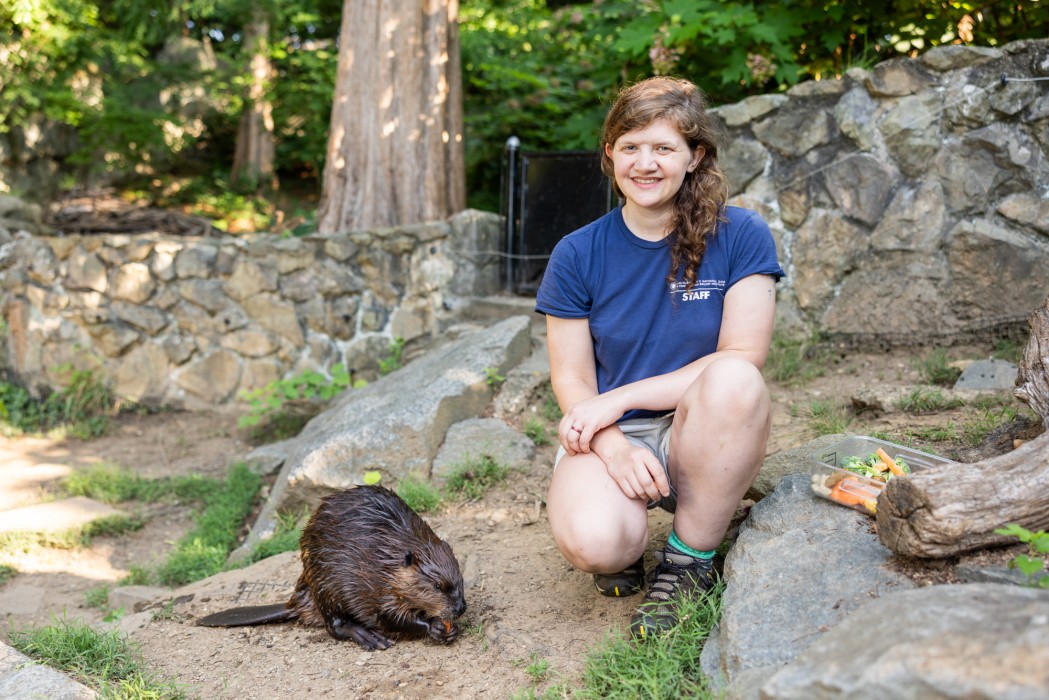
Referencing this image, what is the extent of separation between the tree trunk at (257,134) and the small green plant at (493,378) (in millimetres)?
6345

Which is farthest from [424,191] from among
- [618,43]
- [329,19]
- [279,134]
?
[329,19]

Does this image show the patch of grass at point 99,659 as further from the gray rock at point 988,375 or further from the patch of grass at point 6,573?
the gray rock at point 988,375

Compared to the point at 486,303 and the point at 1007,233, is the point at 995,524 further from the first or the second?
the point at 486,303

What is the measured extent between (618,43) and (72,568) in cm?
463

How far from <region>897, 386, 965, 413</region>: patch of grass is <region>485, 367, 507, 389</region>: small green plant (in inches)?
82.9

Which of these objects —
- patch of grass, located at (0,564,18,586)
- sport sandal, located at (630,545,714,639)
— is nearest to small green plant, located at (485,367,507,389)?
sport sandal, located at (630,545,714,639)

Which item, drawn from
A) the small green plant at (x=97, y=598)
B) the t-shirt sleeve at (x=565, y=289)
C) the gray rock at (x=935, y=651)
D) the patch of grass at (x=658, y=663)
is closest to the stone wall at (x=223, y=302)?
the small green plant at (x=97, y=598)

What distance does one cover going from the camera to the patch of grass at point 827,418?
399 centimetres

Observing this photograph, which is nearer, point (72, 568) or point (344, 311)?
point (72, 568)

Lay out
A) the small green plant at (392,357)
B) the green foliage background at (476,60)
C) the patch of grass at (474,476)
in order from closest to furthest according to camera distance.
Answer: the patch of grass at (474,476) → the green foliage background at (476,60) → the small green plant at (392,357)

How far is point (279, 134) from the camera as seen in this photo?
10.9 metres

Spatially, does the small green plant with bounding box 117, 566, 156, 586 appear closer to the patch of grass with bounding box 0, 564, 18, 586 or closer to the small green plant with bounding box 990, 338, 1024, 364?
the patch of grass with bounding box 0, 564, 18, 586

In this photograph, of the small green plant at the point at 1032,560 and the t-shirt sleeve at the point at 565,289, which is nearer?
the small green plant at the point at 1032,560

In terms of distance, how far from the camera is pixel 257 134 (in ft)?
34.5
